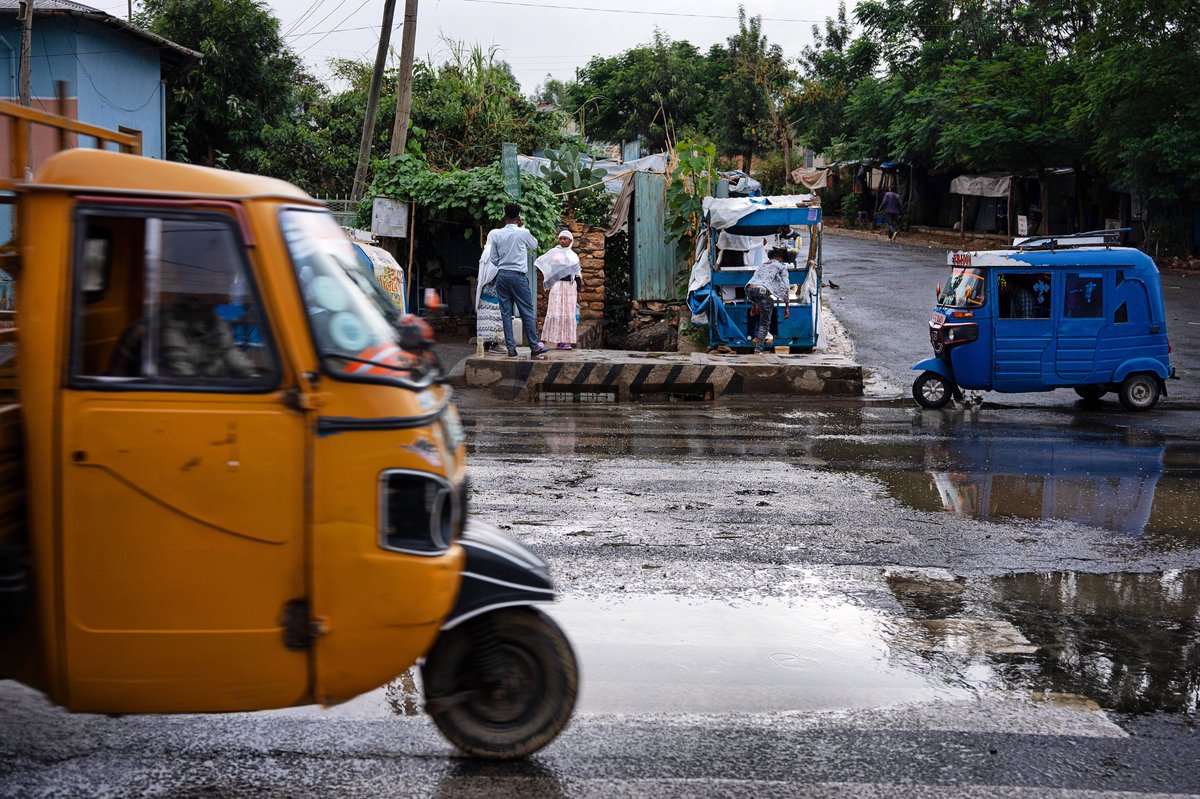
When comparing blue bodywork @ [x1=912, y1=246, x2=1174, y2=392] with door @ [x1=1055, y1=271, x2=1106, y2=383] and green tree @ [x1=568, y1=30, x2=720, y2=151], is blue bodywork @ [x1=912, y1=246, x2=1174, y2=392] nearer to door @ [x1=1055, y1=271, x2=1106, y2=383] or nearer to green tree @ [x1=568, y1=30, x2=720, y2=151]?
door @ [x1=1055, y1=271, x2=1106, y2=383]

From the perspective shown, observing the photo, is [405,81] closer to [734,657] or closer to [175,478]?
[734,657]

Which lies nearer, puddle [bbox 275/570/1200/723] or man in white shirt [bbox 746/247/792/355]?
puddle [bbox 275/570/1200/723]

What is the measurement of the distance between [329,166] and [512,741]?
24.5 meters

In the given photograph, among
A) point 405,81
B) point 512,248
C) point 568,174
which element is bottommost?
point 512,248

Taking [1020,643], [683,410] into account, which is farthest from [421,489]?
[683,410]

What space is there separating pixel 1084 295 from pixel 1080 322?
0.32 m

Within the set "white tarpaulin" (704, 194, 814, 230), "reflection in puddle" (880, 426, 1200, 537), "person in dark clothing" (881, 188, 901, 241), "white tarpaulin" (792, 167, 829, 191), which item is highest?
"white tarpaulin" (792, 167, 829, 191)

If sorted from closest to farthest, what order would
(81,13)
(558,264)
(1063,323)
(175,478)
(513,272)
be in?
1. (175,478)
2. (1063,323)
3. (513,272)
4. (558,264)
5. (81,13)

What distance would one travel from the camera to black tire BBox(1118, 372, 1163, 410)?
13.6 meters

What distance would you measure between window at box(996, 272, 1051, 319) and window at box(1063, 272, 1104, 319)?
0.24m

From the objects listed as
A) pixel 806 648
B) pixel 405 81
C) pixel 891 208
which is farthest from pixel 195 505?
pixel 891 208

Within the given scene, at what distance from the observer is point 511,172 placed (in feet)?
60.0

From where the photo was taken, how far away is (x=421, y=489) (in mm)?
3680

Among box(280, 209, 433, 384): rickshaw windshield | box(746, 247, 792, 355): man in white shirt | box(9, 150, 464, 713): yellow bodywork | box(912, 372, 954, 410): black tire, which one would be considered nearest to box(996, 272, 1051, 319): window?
box(912, 372, 954, 410): black tire
